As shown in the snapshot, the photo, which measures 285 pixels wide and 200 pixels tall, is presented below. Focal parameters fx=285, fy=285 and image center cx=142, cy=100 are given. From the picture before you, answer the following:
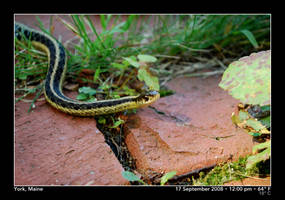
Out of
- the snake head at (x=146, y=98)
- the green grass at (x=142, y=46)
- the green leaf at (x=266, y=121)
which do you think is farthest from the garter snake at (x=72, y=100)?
the green leaf at (x=266, y=121)

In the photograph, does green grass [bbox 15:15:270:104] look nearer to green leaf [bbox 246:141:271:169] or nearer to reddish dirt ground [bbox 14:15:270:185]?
reddish dirt ground [bbox 14:15:270:185]

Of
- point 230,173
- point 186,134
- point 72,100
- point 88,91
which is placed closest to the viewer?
point 230,173

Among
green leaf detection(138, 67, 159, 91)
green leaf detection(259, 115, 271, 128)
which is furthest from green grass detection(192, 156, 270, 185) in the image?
green leaf detection(138, 67, 159, 91)

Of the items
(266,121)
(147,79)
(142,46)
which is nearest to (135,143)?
(147,79)

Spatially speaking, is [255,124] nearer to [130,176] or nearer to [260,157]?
[260,157]

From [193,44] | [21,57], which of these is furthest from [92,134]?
[193,44]

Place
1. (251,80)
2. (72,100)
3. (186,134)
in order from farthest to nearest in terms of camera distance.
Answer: (72,100)
(186,134)
(251,80)

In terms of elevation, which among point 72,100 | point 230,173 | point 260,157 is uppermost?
point 72,100
